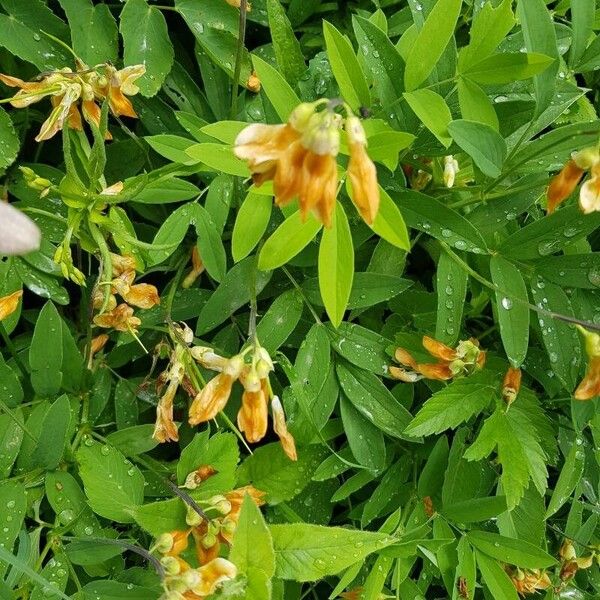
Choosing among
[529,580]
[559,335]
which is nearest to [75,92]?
[559,335]

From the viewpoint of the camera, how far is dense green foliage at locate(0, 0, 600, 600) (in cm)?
91

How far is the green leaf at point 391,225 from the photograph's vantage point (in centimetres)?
82

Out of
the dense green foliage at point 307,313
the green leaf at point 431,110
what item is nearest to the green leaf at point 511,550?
the dense green foliage at point 307,313

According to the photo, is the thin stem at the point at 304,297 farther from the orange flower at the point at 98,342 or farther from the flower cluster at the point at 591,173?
the flower cluster at the point at 591,173

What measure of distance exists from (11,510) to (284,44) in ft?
2.49

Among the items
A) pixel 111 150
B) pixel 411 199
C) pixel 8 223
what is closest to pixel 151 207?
pixel 111 150

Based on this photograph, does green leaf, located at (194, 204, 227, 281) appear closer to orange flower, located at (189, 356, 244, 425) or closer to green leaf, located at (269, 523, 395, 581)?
orange flower, located at (189, 356, 244, 425)

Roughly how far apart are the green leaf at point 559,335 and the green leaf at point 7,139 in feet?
2.64

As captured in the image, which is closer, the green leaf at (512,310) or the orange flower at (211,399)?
the orange flower at (211,399)

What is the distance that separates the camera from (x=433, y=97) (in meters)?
0.92

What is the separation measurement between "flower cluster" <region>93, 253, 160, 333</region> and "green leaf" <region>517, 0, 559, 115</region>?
0.59 m

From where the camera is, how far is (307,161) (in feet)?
2.08

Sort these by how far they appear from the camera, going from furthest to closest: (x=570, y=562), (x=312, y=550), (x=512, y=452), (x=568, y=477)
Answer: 1. (x=570, y=562)
2. (x=568, y=477)
3. (x=512, y=452)
4. (x=312, y=550)

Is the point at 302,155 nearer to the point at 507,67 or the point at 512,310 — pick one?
the point at 507,67
